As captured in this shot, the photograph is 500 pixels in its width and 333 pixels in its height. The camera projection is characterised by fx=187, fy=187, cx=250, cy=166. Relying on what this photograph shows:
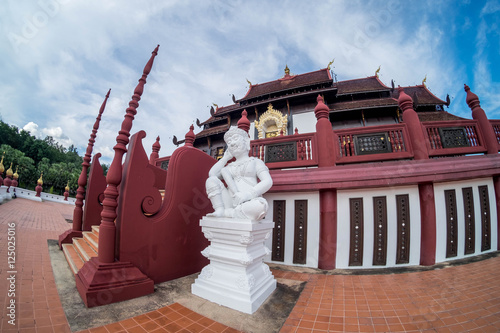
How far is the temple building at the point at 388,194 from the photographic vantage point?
3.61 m

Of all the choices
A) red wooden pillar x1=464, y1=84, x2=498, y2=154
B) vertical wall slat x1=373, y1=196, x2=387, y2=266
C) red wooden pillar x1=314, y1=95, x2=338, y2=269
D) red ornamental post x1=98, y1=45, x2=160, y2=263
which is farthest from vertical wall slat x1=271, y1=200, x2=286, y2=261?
red wooden pillar x1=464, y1=84, x2=498, y2=154

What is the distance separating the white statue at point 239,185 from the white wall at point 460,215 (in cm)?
365

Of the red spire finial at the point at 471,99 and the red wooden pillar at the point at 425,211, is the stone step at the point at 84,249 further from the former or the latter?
the red spire finial at the point at 471,99

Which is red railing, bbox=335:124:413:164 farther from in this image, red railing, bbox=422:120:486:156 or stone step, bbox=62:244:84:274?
stone step, bbox=62:244:84:274

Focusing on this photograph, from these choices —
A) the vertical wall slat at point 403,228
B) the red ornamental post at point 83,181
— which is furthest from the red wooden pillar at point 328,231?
the red ornamental post at point 83,181

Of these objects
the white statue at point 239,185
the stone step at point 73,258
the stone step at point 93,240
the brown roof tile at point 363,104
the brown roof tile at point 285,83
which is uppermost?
the brown roof tile at point 285,83

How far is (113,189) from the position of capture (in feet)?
8.21

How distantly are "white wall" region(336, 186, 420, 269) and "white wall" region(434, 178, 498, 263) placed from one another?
44cm

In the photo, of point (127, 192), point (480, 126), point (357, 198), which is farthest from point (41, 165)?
point (480, 126)

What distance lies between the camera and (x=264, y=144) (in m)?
4.73

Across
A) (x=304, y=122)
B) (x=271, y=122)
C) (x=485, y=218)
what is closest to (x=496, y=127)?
(x=485, y=218)

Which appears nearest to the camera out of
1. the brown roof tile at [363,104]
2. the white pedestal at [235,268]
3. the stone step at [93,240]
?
the white pedestal at [235,268]

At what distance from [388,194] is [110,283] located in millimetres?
4722

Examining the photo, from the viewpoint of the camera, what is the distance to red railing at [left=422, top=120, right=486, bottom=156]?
13.1 ft
